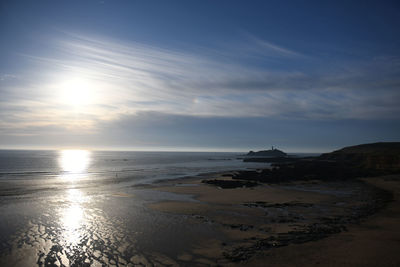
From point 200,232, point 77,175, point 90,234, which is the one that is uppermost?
point 200,232

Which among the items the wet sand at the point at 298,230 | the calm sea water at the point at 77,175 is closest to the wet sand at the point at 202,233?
the wet sand at the point at 298,230

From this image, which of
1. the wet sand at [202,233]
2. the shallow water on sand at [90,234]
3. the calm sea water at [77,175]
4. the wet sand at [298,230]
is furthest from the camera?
the calm sea water at [77,175]

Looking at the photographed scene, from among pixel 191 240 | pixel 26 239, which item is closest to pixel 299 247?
pixel 191 240

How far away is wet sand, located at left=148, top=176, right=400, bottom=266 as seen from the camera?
34.9 ft

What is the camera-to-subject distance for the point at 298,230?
1443 cm

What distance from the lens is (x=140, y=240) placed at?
531 inches

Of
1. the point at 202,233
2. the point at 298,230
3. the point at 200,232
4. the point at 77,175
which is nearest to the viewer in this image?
the point at 298,230

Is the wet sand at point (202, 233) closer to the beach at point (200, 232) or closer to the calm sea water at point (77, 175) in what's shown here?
the beach at point (200, 232)

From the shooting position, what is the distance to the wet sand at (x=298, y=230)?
34.9 ft

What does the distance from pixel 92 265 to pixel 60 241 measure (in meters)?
4.10

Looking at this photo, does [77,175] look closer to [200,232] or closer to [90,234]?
[90,234]

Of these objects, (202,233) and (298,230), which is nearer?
(298,230)

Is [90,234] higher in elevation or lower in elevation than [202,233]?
lower

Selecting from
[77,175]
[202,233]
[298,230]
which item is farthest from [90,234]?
[77,175]
